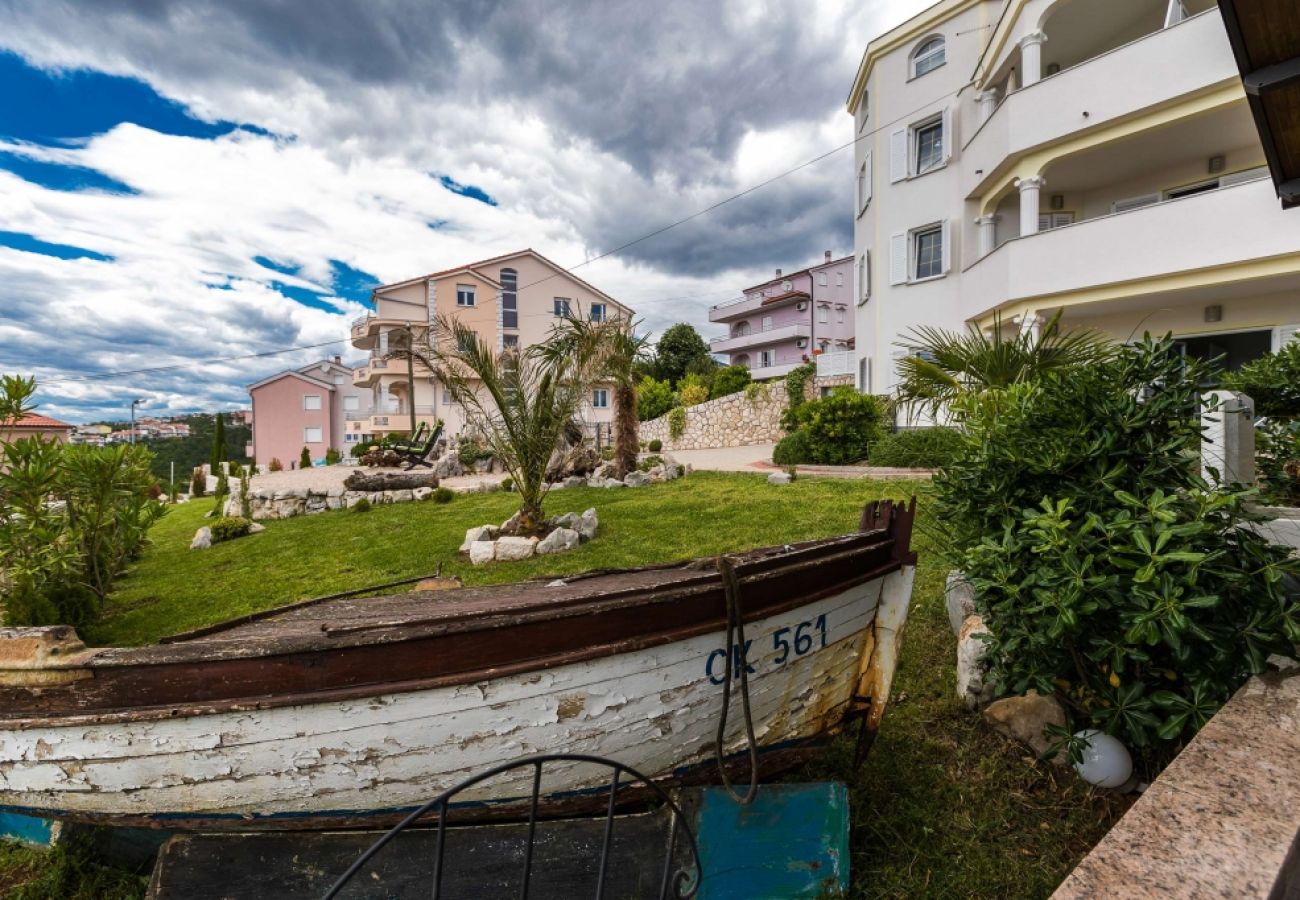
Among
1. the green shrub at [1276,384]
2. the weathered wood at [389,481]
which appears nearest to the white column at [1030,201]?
the green shrub at [1276,384]

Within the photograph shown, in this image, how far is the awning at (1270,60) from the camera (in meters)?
2.61

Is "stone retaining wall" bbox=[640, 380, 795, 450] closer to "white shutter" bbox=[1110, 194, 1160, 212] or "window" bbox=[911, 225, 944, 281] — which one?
"window" bbox=[911, 225, 944, 281]

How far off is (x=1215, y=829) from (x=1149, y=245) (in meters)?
11.4

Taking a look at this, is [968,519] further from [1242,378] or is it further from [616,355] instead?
[616,355]

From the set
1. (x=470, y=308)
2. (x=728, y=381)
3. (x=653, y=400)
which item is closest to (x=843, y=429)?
(x=728, y=381)

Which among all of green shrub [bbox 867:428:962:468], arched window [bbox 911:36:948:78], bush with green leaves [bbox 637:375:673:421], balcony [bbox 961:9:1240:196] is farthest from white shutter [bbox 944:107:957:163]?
bush with green leaves [bbox 637:375:673:421]

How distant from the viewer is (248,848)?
5.98 feet

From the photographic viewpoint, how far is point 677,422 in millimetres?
24641

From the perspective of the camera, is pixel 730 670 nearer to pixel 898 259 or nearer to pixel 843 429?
pixel 843 429

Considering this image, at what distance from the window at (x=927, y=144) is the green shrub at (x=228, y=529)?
17151 millimetres

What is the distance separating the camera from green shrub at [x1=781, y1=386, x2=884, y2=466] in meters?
12.6

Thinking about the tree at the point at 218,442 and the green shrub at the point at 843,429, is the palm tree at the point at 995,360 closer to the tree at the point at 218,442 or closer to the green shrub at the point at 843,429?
the green shrub at the point at 843,429

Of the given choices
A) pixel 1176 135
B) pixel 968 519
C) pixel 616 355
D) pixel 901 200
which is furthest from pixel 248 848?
pixel 901 200

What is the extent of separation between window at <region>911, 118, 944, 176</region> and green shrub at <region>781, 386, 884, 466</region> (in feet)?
22.5
